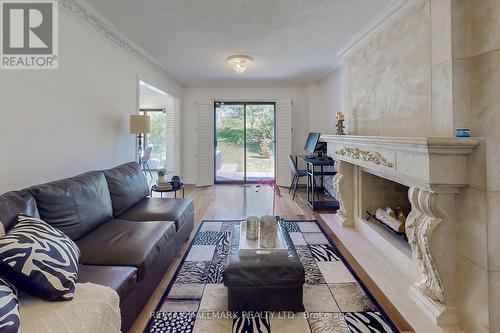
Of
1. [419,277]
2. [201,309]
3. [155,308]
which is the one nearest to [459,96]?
[419,277]

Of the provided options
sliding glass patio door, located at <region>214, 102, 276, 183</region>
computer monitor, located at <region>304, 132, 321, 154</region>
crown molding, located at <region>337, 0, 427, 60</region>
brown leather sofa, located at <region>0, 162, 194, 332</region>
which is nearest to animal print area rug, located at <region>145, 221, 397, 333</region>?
brown leather sofa, located at <region>0, 162, 194, 332</region>

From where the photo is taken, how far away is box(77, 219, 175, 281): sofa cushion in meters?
1.75

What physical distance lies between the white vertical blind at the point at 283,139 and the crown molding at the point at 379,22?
260 centimetres

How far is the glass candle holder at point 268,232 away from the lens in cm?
204

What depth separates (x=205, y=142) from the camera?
21.4 feet

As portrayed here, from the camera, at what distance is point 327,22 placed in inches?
119

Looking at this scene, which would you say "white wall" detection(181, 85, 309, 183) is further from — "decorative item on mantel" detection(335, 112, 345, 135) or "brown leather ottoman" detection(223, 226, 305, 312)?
"brown leather ottoman" detection(223, 226, 305, 312)

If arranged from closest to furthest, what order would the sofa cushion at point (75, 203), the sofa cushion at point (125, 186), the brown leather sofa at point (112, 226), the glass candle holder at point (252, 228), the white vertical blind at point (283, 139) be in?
the brown leather sofa at point (112, 226), the sofa cushion at point (75, 203), the glass candle holder at point (252, 228), the sofa cushion at point (125, 186), the white vertical blind at point (283, 139)

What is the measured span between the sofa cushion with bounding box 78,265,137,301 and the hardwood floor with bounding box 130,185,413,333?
0.38 meters

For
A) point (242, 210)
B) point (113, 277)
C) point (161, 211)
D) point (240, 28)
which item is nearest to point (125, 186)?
point (161, 211)

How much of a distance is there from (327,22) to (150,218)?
114 inches

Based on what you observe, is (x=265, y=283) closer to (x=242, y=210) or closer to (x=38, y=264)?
(x=38, y=264)

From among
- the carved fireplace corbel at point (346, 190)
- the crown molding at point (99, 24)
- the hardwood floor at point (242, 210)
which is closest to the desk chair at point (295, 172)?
the hardwood floor at point (242, 210)

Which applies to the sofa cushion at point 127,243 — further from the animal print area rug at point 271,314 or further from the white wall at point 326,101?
the white wall at point 326,101
